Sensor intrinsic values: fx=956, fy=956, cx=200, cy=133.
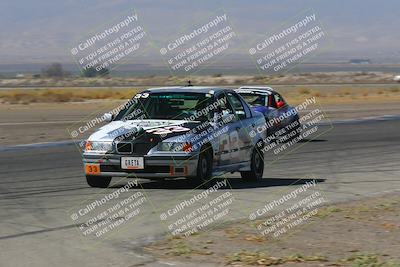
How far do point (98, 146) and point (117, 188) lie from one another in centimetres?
75

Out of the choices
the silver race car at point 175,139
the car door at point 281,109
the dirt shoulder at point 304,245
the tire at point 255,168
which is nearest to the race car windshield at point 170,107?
the silver race car at point 175,139

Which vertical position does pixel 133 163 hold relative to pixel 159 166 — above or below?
above

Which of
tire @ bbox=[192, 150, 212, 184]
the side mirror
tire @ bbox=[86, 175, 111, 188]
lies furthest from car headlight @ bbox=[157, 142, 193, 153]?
the side mirror

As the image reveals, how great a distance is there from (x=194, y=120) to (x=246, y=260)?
5708 millimetres

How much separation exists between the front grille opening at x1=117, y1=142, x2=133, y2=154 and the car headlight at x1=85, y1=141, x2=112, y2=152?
14cm

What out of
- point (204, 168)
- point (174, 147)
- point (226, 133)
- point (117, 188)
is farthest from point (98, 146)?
point (226, 133)

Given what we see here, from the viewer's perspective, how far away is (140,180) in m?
15.1

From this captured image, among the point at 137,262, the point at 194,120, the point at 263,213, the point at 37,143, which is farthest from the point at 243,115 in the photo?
the point at 37,143

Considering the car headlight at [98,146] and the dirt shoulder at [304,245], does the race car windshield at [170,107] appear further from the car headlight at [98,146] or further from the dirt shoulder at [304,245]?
the dirt shoulder at [304,245]

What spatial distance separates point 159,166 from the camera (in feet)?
43.5

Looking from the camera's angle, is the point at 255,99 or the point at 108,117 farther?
the point at 255,99

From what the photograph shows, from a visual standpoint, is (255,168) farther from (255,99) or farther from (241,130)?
(255,99)

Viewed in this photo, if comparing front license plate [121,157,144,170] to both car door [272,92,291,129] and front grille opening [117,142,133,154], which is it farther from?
car door [272,92,291,129]

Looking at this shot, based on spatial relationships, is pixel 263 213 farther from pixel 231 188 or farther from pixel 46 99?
pixel 46 99
